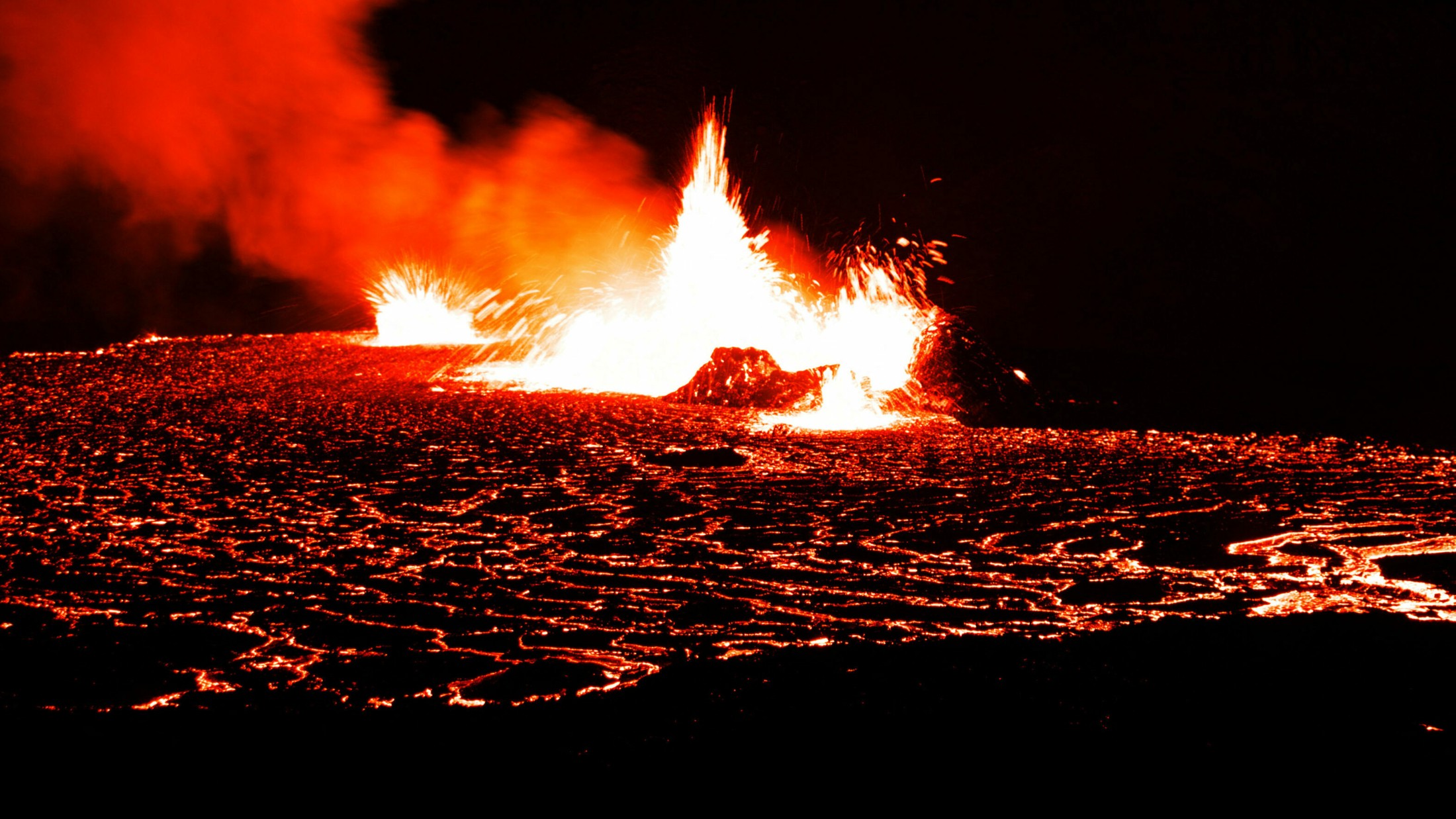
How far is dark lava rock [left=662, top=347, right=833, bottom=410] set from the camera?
12508mm

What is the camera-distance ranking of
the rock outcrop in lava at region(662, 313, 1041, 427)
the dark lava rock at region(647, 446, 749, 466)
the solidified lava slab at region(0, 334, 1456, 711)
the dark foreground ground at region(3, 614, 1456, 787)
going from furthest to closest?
the rock outcrop in lava at region(662, 313, 1041, 427) < the dark lava rock at region(647, 446, 749, 466) < the solidified lava slab at region(0, 334, 1456, 711) < the dark foreground ground at region(3, 614, 1456, 787)

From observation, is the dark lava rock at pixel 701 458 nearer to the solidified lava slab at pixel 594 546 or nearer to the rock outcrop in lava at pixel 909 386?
the solidified lava slab at pixel 594 546

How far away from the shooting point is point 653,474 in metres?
7.39

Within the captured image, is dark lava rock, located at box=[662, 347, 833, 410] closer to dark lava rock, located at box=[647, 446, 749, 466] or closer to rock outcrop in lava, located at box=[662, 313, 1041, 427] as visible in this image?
rock outcrop in lava, located at box=[662, 313, 1041, 427]

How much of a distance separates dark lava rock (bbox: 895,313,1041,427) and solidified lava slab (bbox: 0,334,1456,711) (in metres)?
2.03

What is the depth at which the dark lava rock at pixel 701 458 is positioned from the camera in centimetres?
791

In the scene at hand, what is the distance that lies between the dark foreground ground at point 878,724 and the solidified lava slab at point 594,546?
0.18 m

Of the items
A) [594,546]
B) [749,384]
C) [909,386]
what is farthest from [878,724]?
[909,386]

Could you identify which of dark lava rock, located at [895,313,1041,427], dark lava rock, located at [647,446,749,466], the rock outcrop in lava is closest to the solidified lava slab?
dark lava rock, located at [647,446,749,466]

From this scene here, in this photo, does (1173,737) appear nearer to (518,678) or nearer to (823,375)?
(518,678)

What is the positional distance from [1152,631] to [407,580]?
11.2 ft

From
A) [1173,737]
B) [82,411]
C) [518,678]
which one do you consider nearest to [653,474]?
[518,678]

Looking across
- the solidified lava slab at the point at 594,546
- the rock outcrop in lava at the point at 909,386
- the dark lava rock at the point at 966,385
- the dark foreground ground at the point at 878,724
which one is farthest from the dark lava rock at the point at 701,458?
the dark lava rock at the point at 966,385

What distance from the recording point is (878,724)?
110 inches
